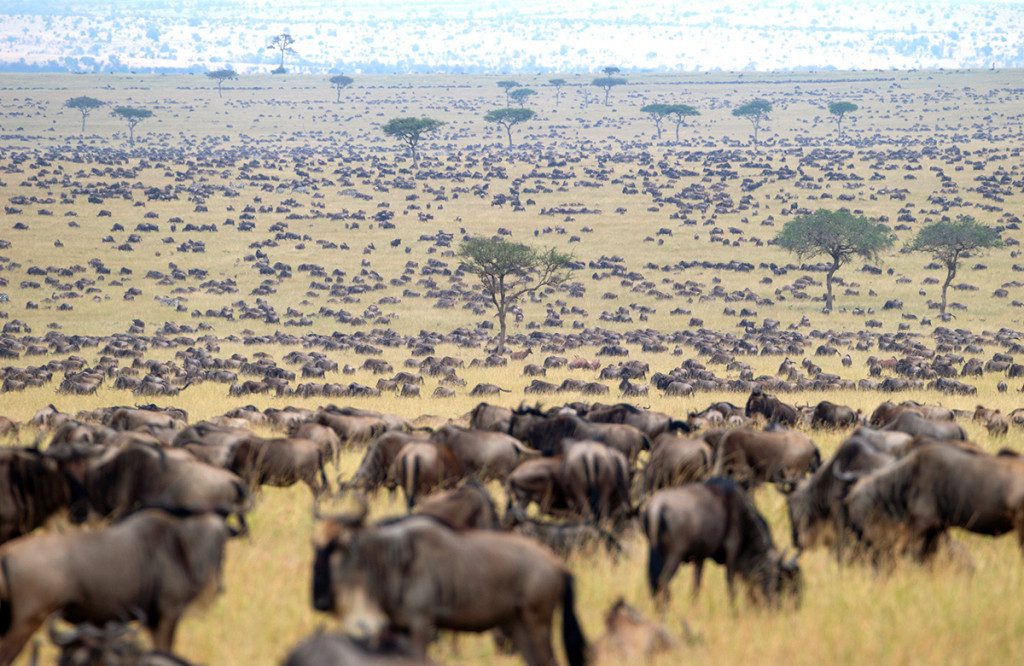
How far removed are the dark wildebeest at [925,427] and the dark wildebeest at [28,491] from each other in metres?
10.9

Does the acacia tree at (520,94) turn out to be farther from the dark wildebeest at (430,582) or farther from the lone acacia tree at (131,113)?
the dark wildebeest at (430,582)

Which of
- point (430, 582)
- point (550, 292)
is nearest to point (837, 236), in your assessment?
point (550, 292)

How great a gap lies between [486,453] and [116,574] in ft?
21.8

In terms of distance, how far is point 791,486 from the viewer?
12727mm

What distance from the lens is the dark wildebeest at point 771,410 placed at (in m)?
23.0

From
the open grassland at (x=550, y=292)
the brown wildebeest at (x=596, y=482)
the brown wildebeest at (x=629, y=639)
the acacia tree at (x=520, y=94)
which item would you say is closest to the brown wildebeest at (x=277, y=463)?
the open grassland at (x=550, y=292)

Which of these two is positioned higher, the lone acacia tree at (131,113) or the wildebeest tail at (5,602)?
the wildebeest tail at (5,602)

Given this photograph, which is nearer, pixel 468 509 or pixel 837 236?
pixel 468 509

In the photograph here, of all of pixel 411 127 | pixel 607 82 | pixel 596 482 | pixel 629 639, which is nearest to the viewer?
pixel 629 639

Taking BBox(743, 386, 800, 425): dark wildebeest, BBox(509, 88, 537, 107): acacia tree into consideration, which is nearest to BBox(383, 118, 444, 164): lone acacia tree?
BBox(509, 88, 537, 107): acacia tree

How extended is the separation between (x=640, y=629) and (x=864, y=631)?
5.78 feet

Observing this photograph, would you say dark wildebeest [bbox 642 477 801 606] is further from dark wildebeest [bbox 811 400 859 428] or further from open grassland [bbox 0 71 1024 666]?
dark wildebeest [bbox 811 400 859 428]

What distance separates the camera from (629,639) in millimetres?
8312

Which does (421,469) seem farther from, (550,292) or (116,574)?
(550,292)
